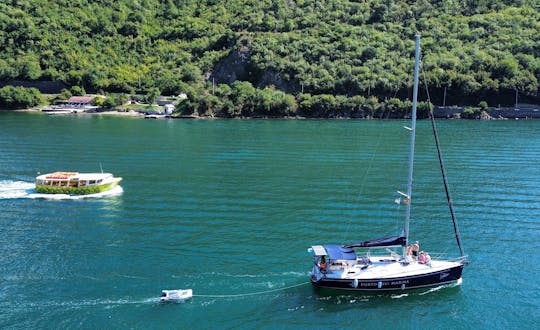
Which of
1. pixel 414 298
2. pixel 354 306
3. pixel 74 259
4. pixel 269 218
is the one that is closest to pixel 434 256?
pixel 414 298

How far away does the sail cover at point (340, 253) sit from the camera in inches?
1558

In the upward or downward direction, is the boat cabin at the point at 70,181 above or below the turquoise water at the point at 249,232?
above

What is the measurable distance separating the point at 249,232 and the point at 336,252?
14.0 metres

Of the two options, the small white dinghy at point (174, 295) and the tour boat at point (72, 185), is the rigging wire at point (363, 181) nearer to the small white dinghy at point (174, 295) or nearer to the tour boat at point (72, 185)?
the small white dinghy at point (174, 295)

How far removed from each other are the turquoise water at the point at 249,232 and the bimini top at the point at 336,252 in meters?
2.89

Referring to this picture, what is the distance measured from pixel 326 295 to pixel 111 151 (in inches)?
2749

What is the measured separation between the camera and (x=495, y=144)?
110m

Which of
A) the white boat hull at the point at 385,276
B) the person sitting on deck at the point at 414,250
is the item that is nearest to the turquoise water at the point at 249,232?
the white boat hull at the point at 385,276

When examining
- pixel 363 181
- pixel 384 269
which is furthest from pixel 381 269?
pixel 363 181

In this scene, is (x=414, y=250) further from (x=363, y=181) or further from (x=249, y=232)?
(x=363, y=181)

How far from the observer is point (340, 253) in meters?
40.1

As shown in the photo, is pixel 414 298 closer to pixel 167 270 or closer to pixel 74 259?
pixel 167 270

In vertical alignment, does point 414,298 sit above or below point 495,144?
below

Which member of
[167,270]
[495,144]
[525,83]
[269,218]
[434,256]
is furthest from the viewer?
A: [525,83]
